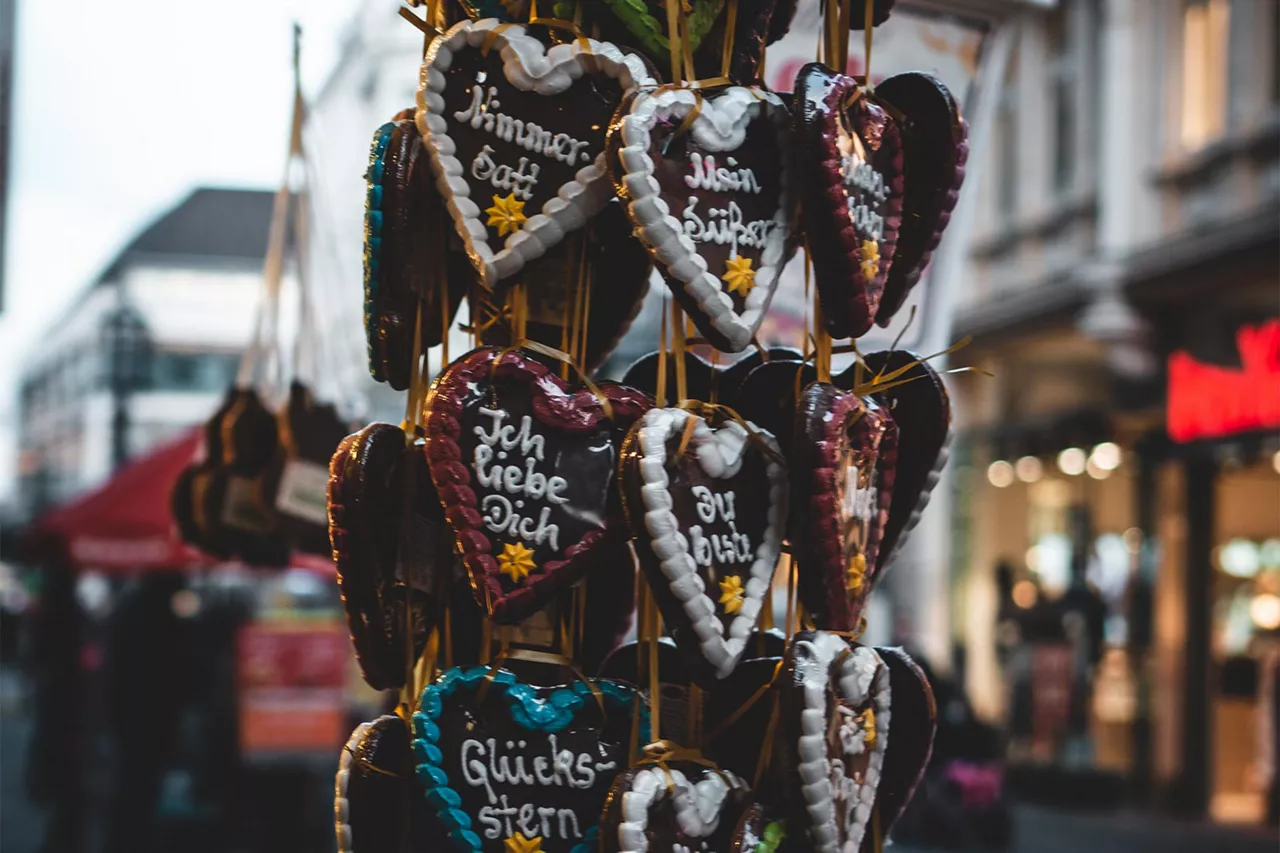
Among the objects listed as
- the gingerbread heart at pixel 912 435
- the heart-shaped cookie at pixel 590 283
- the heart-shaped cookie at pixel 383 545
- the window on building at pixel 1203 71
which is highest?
the window on building at pixel 1203 71

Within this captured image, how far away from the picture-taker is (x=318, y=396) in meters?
3.62

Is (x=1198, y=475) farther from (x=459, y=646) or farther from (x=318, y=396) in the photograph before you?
(x=459, y=646)

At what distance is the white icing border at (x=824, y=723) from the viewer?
1.64 metres

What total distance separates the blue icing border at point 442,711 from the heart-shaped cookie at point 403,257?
384 millimetres

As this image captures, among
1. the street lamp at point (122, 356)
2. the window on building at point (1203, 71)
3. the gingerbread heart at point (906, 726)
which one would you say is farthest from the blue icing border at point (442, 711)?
the window on building at point (1203, 71)

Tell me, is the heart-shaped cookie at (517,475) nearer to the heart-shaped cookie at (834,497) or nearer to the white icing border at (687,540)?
the white icing border at (687,540)

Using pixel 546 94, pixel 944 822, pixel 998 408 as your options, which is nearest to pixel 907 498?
pixel 546 94

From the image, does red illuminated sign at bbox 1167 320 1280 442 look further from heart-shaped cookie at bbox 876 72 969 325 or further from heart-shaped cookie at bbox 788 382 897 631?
heart-shaped cookie at bbox 788 382 897 631

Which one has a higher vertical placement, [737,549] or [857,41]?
[857,41]

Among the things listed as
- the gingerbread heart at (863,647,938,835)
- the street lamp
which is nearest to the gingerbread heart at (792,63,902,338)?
the gingerbread heart at (863,647,938,835)

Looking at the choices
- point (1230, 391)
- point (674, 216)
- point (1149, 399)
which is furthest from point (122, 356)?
point (674, 216)

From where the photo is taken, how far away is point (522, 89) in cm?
174

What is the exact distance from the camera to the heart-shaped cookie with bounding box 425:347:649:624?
5.51ft

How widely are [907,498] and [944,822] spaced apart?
7641 mm
